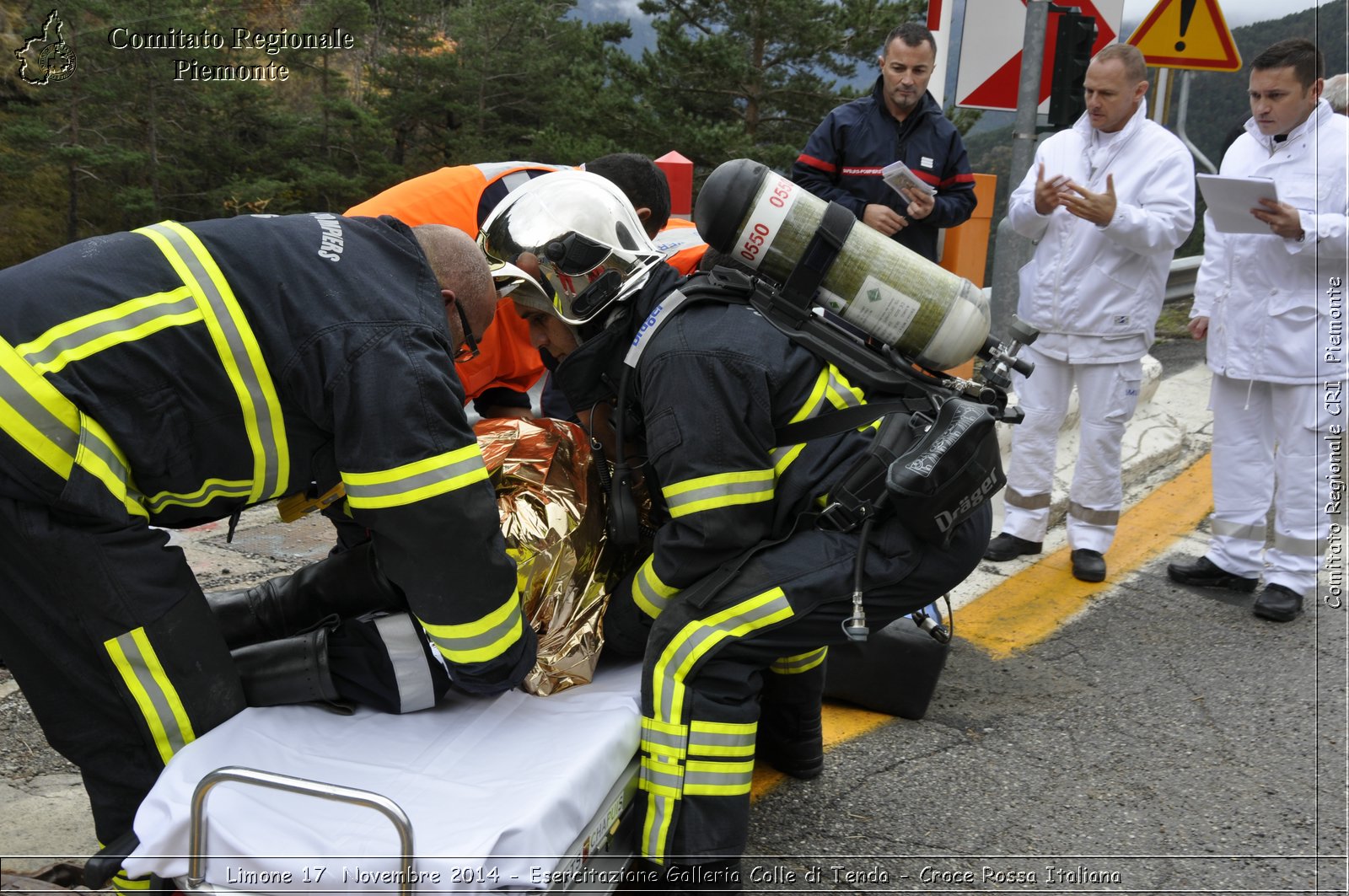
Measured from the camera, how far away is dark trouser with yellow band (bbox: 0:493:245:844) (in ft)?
7.48

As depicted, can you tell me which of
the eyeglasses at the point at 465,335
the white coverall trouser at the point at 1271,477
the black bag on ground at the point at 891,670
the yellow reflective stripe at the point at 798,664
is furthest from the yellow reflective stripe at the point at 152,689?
the white coverall trouser at the point at 1271,477

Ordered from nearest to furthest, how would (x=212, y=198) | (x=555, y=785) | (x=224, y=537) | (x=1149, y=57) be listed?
(x=555, y=785)
(x=224, y=537)
(x=1149, y=57)
(x=212, y=198)

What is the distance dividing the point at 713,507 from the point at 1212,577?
3.38 m

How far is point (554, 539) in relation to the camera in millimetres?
2914

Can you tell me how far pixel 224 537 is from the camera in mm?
4574

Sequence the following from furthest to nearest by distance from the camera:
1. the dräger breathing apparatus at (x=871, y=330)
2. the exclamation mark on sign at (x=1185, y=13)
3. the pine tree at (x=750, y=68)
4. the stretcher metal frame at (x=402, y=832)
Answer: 1. the pine tree at (x=750, y=68)
2. the exclamation mark on sign at (x=1185, y=13)
3. the dräger breathing apparatus at (x=871, y=330)
4. the stretcher metal frame at (x=402, y=832)

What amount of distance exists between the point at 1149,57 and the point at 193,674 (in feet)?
18.4

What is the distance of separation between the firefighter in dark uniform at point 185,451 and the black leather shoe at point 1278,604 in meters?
3.65

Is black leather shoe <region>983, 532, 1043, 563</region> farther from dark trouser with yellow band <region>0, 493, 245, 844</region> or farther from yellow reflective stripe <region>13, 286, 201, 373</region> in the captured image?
yellow reflective stripe <region>13, 286, 201, 373</region>

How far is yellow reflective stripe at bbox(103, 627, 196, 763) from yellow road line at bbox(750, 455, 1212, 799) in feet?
5.32

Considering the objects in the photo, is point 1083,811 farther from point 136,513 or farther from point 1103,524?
point 136,513

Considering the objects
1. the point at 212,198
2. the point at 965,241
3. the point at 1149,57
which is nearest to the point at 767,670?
the point at 965,241

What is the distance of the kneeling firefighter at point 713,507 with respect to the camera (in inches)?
104

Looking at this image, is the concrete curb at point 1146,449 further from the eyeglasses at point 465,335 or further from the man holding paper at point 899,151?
the eyeglasses at point 465,335
